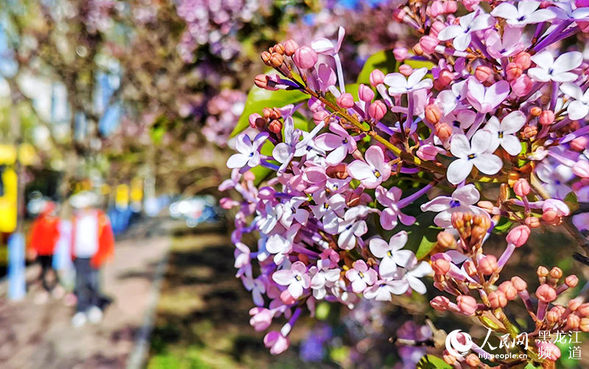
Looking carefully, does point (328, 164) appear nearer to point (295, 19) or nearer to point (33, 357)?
point (295, 19)

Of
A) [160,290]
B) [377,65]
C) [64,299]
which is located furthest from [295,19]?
[160,290]

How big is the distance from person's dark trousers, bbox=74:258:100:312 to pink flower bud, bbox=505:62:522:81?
8.59 m

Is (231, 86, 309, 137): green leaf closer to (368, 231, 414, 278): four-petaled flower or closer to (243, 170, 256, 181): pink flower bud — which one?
(243, 170, 256, 181): pink flower bud

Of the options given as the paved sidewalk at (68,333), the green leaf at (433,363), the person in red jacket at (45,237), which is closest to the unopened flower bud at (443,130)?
the green leaf at (433,363)

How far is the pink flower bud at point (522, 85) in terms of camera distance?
0.77m

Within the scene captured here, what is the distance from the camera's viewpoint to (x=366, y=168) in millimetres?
825

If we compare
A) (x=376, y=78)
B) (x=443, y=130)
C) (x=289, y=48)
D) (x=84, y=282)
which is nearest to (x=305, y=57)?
(x=289, y=48)

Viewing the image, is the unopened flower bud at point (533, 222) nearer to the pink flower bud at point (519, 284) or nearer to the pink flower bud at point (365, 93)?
the pink flower bud at point (519, 284)

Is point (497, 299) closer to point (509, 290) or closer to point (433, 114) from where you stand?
point (509, 290)

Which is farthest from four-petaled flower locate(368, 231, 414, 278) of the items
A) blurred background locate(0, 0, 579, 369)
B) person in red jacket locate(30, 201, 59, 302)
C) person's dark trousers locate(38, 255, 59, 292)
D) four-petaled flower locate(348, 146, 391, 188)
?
person's dark trousers locate(38, 255, 59, 292)

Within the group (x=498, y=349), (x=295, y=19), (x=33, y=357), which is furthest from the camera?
(x=33, y=357)

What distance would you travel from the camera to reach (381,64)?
46.9 inches

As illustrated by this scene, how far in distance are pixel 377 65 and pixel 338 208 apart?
1.52 ft

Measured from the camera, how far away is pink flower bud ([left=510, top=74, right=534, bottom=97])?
2.53 ft
